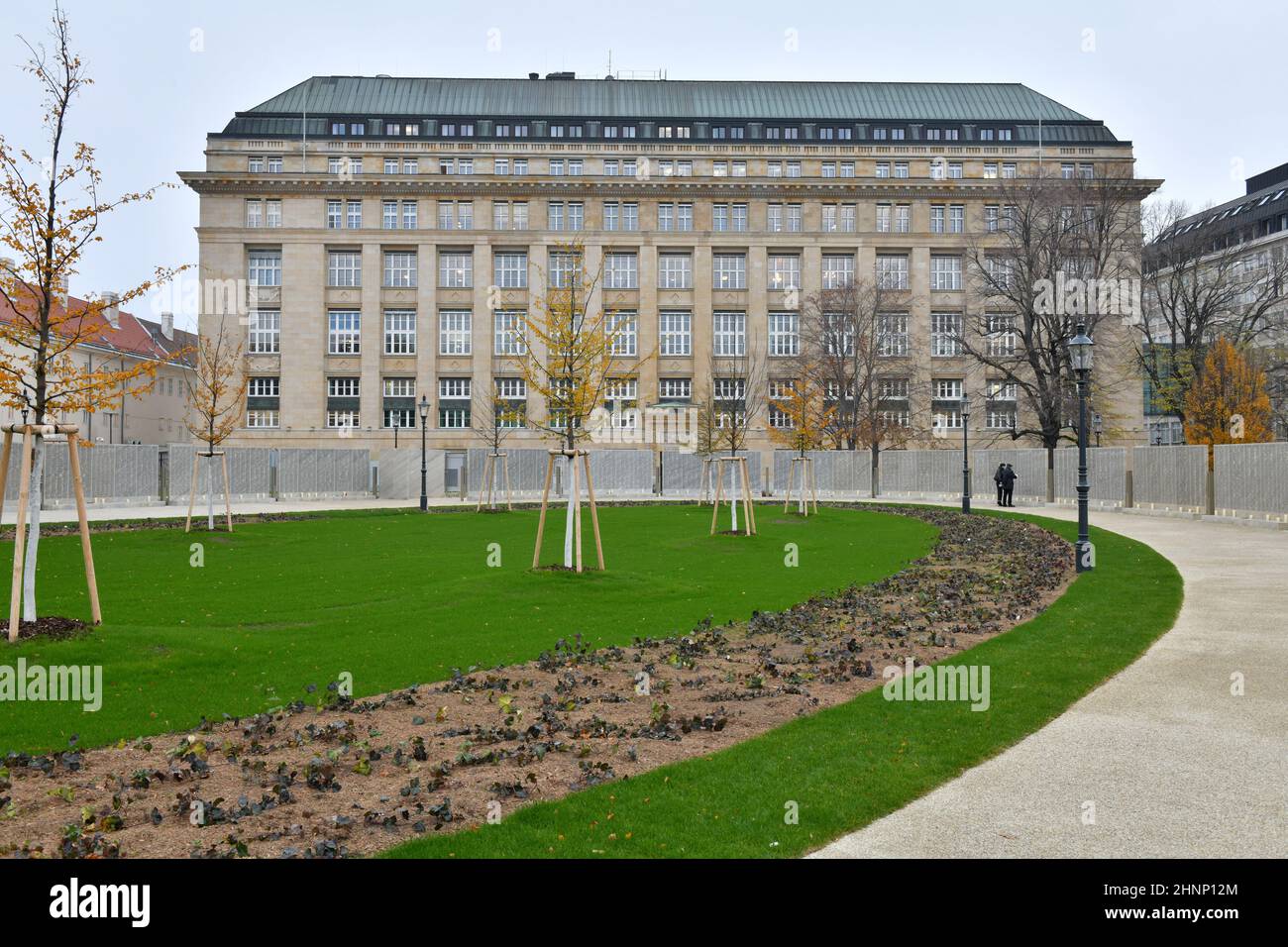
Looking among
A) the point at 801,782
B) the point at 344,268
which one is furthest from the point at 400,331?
the point at 801,782

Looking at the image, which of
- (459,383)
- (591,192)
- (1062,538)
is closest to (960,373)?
(591,192)

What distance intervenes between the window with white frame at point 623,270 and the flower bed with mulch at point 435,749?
72101mm

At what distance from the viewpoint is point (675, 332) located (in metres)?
84.6

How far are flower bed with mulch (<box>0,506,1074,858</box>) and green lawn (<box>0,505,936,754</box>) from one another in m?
0.86

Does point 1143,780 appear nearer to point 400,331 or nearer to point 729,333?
point 729,333

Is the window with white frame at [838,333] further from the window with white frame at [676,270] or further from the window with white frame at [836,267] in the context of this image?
the window with white frame at [676,270]

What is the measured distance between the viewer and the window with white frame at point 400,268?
272 ft

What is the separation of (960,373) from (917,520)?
49.2 m

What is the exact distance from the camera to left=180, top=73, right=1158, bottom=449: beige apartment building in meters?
80.9

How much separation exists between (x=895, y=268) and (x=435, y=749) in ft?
267

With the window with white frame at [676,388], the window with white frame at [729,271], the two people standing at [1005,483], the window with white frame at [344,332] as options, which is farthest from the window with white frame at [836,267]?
the two people standing at [1005,483]

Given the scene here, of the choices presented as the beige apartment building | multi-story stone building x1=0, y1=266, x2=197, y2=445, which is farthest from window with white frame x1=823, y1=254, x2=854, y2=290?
multi-story stone building x1=0, y1=266, x2=197, y2=445

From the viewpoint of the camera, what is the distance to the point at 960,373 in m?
83.8

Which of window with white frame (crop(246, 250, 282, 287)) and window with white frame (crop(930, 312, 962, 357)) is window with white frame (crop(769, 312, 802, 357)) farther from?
window with white frame (crop(246, 250, 282, 287))
